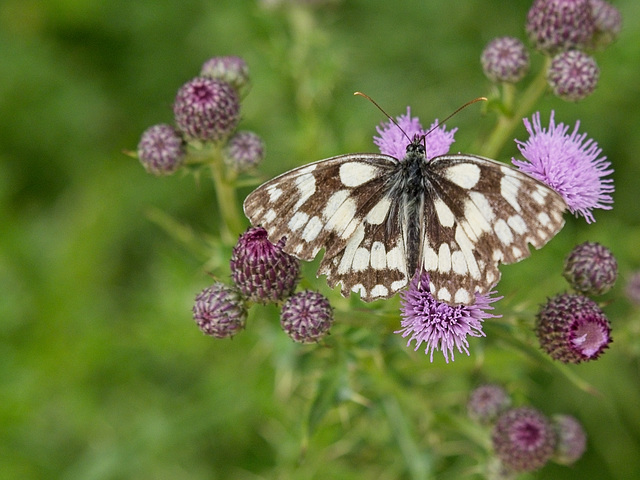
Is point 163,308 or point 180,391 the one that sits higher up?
point 163,308

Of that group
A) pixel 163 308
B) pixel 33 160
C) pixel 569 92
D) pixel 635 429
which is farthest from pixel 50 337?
pixel 635 429

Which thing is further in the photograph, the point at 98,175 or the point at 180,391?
the point at 98,175

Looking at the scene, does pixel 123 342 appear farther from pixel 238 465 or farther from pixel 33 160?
pixel 33 160

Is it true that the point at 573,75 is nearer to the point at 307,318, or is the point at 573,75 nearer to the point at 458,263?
the point at 458,263

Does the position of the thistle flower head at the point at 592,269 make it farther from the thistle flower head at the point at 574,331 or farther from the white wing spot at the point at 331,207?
the white wing spot at the point at 331,207

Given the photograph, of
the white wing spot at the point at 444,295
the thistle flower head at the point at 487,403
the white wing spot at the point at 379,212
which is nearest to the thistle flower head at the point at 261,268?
the white wing spot at the point at 379,212

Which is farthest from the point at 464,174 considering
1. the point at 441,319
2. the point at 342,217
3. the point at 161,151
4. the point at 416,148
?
the point at 161,151

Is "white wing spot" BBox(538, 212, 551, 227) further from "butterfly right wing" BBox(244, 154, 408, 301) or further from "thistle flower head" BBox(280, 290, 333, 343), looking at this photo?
"thistle flower head" BBox(280, 290, 333, 343)

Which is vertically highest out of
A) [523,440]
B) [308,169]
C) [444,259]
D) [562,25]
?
[562,25]
